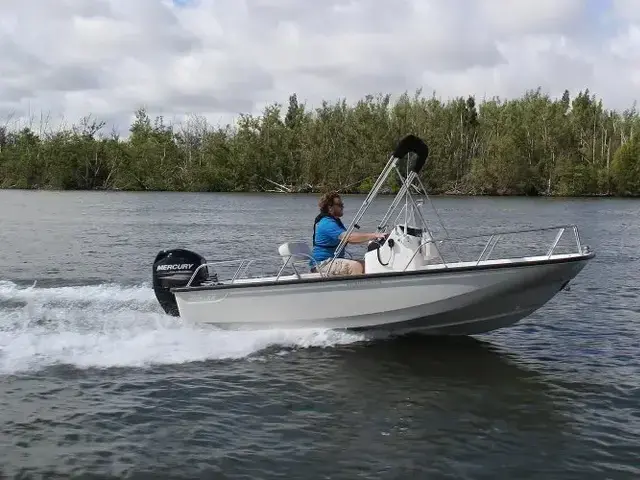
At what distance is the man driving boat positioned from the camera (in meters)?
11.9

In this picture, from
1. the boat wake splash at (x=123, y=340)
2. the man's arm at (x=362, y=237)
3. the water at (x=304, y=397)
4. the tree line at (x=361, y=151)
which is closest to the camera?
the water at (x=304, y=397)

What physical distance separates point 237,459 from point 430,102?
88.9m

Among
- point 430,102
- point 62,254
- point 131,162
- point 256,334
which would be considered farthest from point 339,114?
point 256,334

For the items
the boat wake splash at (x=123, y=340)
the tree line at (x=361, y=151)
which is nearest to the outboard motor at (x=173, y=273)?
the boat wake splash at (x=123, y=340)

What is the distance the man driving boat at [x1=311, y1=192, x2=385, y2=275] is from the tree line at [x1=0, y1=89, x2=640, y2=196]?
71.5 meters

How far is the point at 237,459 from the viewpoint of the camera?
25.5 ft

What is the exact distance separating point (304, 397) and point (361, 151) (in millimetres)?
81917

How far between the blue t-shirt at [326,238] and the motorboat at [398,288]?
29 centimetres

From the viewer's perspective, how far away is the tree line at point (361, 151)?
86312mm

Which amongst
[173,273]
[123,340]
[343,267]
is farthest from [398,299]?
[123,340]

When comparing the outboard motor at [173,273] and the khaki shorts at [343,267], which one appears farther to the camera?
the outboard motor at [173,273]

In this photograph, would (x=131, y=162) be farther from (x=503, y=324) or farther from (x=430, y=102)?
(x=503, y=324)

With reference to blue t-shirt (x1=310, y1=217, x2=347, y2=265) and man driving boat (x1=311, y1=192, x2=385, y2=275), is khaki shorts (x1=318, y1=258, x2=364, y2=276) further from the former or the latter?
blue t-shirt (x1=310, y1=217, x2=347, y2=265)

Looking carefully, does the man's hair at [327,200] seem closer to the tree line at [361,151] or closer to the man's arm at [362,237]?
the man's arm at [362,237]
